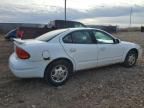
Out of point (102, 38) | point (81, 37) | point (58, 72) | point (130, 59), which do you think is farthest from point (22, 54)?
point (130, 59)

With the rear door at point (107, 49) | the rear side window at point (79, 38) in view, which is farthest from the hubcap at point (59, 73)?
the rear door at point (107, 49)

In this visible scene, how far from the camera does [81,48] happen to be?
7.28 metres

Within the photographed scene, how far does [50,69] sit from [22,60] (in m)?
0.73

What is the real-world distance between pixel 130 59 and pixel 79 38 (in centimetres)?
229

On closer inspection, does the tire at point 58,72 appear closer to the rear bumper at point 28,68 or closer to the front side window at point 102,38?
the rear bumper at point 28,68

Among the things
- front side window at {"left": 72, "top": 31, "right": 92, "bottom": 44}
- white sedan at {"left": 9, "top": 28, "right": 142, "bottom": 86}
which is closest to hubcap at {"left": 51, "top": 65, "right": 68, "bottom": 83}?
white sedan at {"left": 9, "top": 28, "right": 142, "bottom": 86}

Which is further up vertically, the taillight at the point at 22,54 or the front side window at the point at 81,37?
the front side window at the point at 81,37

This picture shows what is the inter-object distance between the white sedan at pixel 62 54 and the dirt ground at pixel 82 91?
0.36 meters

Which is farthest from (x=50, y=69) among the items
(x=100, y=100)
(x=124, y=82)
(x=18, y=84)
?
(x=124, y=82)

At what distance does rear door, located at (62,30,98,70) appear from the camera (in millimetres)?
7113

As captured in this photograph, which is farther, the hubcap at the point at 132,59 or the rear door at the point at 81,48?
the hubcap at the point at 132,59

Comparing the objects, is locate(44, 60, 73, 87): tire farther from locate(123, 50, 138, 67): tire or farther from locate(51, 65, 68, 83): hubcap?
locate(123, 50, 138, 67): tire

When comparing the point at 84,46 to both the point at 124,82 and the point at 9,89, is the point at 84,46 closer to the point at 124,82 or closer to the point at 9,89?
the point at 124,82

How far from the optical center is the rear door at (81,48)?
23.3ft
